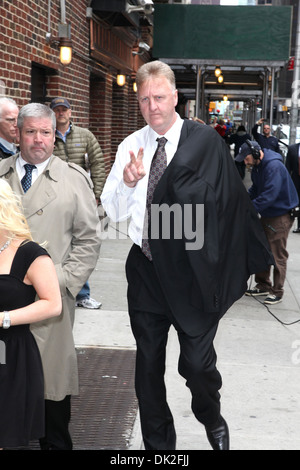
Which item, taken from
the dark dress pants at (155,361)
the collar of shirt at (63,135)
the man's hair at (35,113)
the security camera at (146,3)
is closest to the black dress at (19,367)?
the dark dress pants at (155,361)

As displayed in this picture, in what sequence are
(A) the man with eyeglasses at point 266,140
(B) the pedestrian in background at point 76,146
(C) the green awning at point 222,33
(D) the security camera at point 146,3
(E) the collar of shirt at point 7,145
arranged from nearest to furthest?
(E) the collar of shirt at point 7,145, (B) the pedestrian in background at point 76,146, (D) the security camera at point 146,3, (A) the man with eyeglasses at point 266,140, (C) the green awning at point 222,33

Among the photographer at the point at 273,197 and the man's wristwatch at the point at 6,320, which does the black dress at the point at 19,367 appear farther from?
the photographer at the point at 273,197

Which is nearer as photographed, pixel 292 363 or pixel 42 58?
pixel 292 363

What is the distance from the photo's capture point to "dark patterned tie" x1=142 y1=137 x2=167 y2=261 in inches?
141

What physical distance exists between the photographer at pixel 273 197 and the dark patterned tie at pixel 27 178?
156 inches

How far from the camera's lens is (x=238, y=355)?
5.81m

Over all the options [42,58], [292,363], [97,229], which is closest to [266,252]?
[97,229]

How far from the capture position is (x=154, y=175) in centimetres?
360

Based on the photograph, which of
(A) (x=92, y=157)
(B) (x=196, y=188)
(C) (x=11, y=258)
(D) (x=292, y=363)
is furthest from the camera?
(A) (x=92, y=157)

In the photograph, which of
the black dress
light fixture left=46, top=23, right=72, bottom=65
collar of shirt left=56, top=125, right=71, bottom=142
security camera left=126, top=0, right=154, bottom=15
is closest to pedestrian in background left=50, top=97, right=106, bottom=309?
collar of shirt left=56, top=125, right=71, bottom=142

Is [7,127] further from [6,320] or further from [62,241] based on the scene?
[6,320]

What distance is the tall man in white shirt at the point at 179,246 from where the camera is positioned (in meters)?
3.45

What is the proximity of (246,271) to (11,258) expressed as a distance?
1352mm
